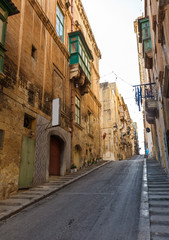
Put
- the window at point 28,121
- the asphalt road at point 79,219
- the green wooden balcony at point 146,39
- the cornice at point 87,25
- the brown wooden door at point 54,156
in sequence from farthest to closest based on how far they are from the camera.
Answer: the cornice at point 87,25
the green wooden balcony at point 146,39
the brown wooden door at point 54,156
the window at point 28,121
the asphalt road at point 79,219

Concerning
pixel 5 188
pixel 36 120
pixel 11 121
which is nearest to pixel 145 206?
pixel 5 188

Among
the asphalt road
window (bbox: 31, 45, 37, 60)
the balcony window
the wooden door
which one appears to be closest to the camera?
the asphalt road

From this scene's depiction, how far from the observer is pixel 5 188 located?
7188 mm

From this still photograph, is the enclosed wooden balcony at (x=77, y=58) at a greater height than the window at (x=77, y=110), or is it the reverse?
the enclosed wooden balcony at (x=77, y=58)

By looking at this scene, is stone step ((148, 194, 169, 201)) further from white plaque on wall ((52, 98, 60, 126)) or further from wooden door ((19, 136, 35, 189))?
white plaque on wall ((52, 98, 60, 126))

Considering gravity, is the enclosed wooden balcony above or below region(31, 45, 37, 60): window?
above

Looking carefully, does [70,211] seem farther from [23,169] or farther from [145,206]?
[23,169]

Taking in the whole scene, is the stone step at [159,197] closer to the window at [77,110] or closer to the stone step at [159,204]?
the stone step at [159,204]

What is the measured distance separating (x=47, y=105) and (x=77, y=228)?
26.3 ft

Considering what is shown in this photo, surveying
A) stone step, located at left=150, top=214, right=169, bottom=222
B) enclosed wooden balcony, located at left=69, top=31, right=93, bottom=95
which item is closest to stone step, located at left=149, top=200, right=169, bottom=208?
stone step, located at left=150, top=214, right=169, bottom=222

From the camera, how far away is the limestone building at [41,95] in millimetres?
7887

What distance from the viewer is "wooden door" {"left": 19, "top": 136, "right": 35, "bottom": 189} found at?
8414 mm

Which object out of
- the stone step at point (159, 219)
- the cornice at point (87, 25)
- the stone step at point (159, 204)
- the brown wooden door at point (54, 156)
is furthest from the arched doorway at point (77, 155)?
the cornice at point (87, 25)

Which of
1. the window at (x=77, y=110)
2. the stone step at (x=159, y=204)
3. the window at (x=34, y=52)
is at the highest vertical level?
the window at (x=34, y=52)
